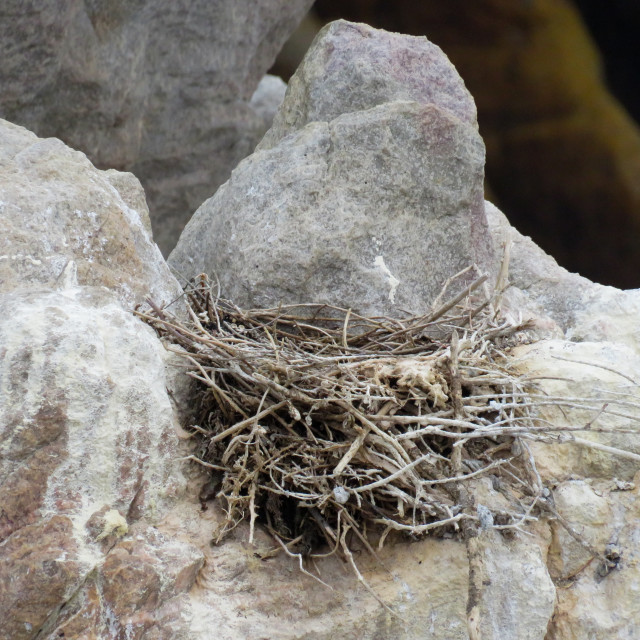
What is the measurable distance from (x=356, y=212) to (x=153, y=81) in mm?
1538

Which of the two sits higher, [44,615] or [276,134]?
[276,134]

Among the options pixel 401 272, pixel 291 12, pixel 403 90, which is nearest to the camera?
pixel 401 272

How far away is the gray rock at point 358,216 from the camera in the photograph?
1.91 meters

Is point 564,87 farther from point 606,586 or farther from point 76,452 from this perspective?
point 76,452

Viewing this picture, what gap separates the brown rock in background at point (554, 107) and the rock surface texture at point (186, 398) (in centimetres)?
423

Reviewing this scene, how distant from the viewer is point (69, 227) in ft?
5.39

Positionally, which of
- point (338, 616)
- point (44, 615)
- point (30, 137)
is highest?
point (30, 137)

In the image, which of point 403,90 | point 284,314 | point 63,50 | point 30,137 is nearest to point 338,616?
point 284,314

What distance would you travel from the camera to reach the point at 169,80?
3287 mm

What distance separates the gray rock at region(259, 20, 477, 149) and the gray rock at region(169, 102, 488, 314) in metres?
0.12

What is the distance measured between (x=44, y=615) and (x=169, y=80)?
237 cm

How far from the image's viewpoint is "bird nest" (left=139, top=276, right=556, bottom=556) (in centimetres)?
144

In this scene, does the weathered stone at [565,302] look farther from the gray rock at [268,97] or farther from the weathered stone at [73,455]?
the gray rock at [268,97]

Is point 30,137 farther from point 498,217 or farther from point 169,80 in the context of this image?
point 169,80
